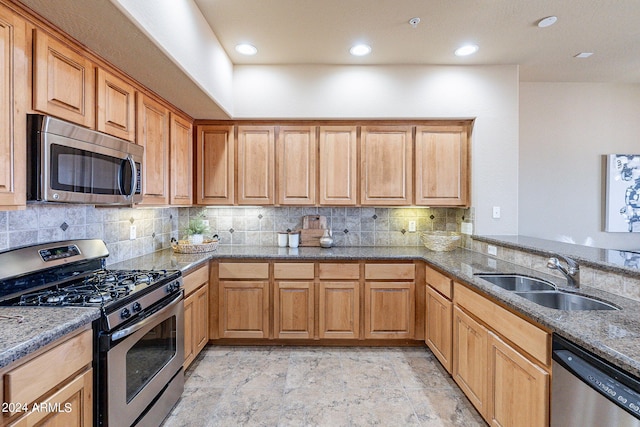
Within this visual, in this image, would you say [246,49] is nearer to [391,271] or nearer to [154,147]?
[154,147]

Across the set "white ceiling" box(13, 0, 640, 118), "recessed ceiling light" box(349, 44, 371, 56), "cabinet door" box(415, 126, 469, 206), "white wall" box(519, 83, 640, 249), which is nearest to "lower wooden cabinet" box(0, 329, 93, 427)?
"white ceiling" box(13, 0, 640, 118)

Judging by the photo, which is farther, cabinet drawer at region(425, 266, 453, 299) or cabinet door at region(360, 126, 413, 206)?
cabinet door at region(360, 126, 413, 206)

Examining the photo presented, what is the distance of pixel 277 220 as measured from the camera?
3578 mm

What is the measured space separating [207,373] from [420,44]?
3253 mm

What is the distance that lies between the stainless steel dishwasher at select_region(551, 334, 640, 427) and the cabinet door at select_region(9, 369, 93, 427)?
75.0 inches

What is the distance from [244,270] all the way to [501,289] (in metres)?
2.10

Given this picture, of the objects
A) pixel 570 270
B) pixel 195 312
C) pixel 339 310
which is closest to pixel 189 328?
pixel 195 312

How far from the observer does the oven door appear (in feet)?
4.81

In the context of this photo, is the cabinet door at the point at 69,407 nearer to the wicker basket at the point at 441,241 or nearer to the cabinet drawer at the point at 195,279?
the cabinet drawer at the point at 195,279

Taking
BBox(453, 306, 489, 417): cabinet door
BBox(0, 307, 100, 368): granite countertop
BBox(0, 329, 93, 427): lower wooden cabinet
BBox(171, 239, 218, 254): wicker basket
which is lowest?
BBox(453, 306, 489, 417): cabinet door

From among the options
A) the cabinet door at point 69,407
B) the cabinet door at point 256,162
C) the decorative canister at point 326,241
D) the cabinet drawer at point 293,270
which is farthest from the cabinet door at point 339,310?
the cabinet door at point 69,407

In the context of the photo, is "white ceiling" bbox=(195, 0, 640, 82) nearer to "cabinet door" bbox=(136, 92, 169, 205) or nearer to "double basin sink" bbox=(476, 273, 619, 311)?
"cabinet door" bbox=(136, 92, 169, 205)

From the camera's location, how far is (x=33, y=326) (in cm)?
118

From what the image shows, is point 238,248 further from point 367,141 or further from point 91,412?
point 91,412
